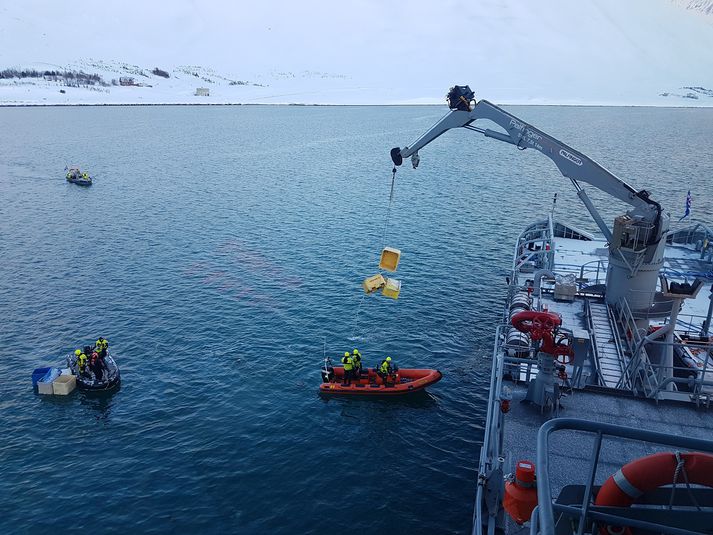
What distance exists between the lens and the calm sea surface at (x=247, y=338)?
2361 centimetres

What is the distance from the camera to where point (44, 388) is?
2988 cm

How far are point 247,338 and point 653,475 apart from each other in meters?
31.0

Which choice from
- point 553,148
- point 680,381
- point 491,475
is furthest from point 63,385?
point 680,381

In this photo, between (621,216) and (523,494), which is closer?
(523,494)

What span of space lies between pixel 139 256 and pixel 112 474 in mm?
29659

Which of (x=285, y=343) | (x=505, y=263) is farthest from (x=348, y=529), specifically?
(x=505, y=263)

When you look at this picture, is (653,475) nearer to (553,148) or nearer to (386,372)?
(553,148)

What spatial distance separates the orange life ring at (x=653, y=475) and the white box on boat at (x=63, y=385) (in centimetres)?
2961

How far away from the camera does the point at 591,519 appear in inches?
281

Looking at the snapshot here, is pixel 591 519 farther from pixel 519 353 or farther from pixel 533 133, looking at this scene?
pixel 533 133

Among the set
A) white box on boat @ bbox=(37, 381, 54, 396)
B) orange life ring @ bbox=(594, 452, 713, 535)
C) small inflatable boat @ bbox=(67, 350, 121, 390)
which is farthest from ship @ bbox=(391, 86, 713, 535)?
white box on boat @ bbox=(37, 381, 54, 396)

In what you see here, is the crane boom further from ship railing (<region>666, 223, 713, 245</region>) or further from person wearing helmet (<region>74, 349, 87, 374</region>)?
ship railing (<region>666, 223, 713, 245</region>)

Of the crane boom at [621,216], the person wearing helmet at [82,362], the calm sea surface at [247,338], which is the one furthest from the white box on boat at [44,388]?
the crane boom at [621,216]

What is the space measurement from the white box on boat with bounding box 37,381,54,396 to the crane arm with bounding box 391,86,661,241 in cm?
2424
